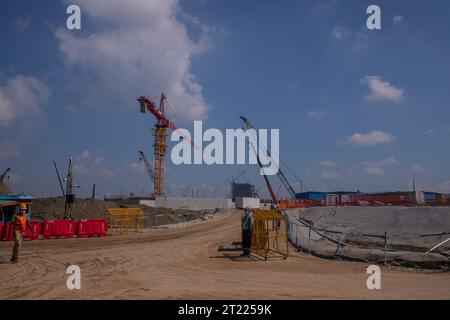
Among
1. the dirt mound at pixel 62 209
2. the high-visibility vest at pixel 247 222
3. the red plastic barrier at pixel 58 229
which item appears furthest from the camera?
the dirt mound at pixel 62 209

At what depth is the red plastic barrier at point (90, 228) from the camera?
23.5 metres

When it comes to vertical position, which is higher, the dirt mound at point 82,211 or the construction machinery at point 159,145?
the construction machinery at point 159,145

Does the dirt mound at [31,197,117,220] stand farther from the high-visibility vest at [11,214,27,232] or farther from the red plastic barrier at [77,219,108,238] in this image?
the high-visibility vest at [11,214,27,232]

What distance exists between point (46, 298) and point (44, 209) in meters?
36.6

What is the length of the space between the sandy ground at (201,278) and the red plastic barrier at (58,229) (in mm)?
7007

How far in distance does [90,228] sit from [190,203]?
53.8 metres

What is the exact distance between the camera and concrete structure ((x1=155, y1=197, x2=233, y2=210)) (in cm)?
7317

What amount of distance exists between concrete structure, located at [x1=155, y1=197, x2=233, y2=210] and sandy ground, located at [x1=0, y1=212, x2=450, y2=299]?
5812 centimetres

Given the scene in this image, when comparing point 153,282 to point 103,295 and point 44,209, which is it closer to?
point 103,295

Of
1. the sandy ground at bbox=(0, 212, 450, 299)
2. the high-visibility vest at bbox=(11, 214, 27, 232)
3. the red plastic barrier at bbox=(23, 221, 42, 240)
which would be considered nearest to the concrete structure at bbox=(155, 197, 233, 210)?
the red plastic barrier at bbox=(23, 221, 42, 240)

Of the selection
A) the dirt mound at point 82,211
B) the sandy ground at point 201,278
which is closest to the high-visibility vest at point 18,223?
the sandy ground at point 201,278

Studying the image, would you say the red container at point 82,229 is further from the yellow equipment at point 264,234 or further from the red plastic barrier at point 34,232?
the yellow equipment at point 264,234

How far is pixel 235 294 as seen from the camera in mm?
8195

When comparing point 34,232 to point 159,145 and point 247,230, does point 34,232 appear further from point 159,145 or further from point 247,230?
point 159,145
